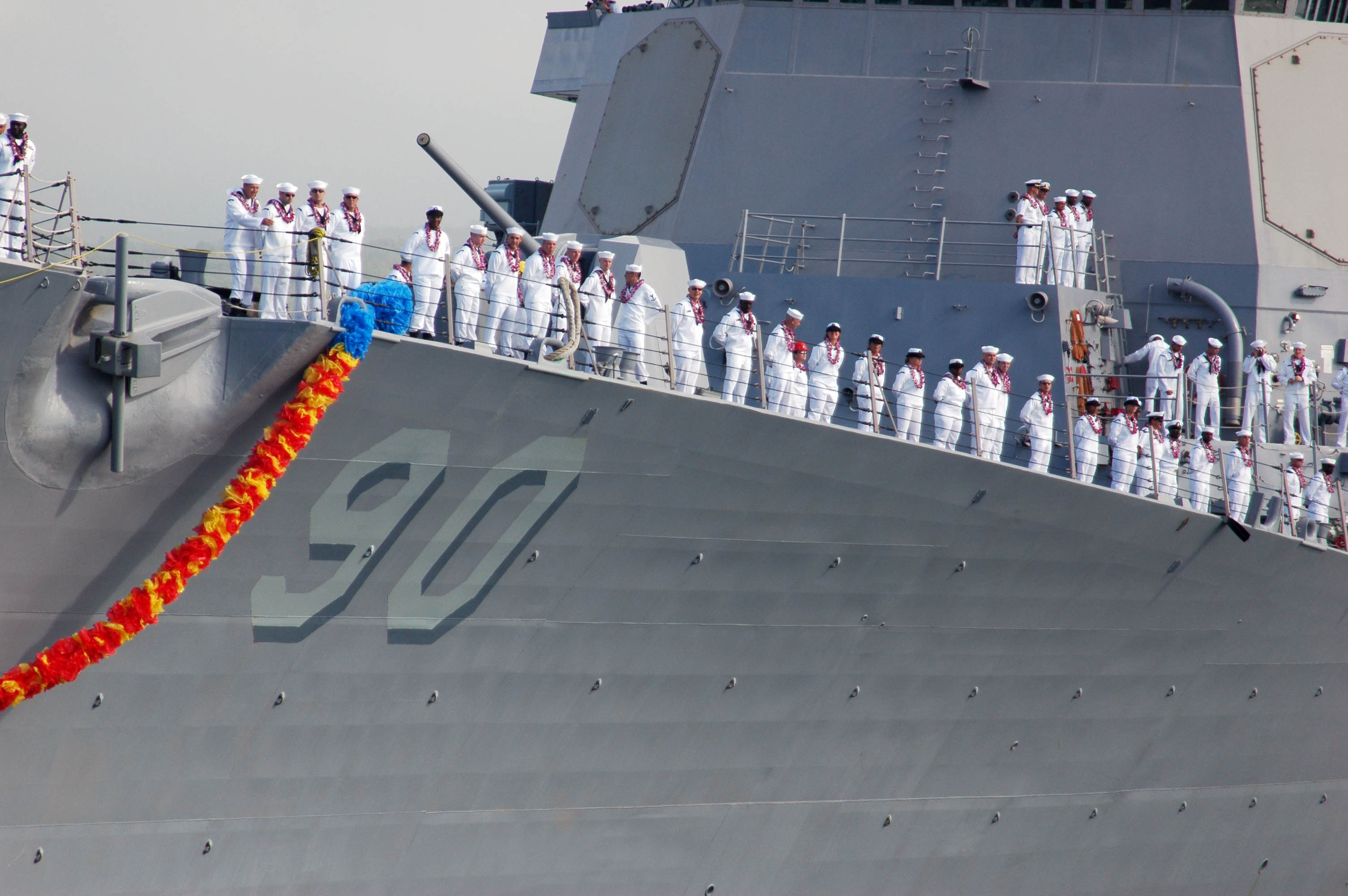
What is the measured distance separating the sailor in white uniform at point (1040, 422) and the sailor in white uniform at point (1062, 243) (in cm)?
106

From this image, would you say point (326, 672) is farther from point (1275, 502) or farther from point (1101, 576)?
point (1275, 502)

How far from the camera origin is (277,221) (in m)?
7.49

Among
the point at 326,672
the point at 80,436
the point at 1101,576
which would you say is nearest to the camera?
the point at 80,436

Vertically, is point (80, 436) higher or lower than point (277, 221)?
lower

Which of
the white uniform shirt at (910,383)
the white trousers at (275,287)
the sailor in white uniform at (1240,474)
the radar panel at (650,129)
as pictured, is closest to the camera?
the white trousers at (275,287)

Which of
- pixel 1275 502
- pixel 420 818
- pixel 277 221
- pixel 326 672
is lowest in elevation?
pixel 420 818

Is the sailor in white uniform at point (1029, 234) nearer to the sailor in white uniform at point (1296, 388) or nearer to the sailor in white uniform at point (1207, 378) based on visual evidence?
the sailor in white uniform at point (1207, 378)

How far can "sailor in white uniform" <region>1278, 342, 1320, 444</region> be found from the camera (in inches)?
394

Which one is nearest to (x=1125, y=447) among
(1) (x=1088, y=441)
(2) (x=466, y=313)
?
(1) (x=1088, y=441)

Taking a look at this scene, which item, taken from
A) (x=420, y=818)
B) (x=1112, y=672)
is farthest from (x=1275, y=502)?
(x=420, y=818)

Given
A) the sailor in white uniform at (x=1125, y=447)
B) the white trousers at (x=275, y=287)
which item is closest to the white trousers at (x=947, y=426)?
the sailor in white uniform at (x=1125, y=447)

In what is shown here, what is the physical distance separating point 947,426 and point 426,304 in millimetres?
3191

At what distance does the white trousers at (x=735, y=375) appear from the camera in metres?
8.23

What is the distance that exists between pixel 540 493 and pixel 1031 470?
2651mm
